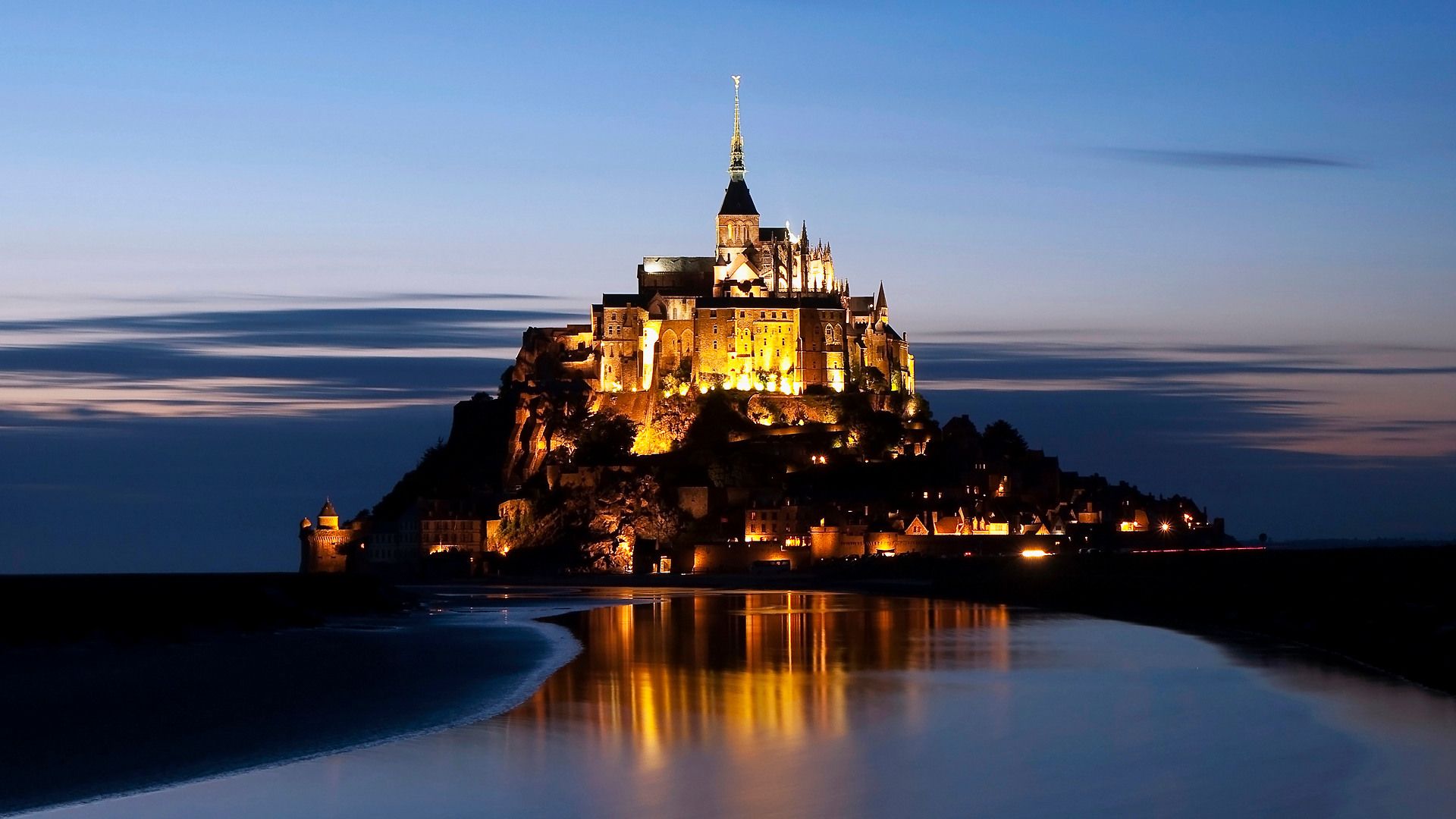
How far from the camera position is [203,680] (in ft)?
108

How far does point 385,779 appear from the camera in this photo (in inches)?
886

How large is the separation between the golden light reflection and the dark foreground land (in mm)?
2198

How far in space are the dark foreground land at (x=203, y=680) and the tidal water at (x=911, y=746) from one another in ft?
4.12

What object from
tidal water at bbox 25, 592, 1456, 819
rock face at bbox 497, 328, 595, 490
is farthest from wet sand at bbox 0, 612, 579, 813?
rock face at bbox 497, 328, 595, 490

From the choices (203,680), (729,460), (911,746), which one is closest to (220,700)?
(203,680)

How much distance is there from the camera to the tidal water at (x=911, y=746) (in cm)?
2130

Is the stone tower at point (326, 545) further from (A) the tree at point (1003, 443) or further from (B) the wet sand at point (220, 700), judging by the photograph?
(B) the wet sand at point (220, 700)

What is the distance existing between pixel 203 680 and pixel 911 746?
556 inches

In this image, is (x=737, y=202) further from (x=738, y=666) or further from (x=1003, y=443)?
Result: (x=738, y=666)

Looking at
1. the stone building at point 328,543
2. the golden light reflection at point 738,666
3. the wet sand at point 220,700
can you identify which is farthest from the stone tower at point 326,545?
the wet sand at point 220,700

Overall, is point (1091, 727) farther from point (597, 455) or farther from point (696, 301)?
point (696, 301)

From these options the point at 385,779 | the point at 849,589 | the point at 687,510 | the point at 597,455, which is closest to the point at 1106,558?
the point at 849,589

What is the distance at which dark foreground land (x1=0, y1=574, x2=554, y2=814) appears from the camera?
76.8 ft

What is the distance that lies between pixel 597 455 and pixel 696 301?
48.9 ft
